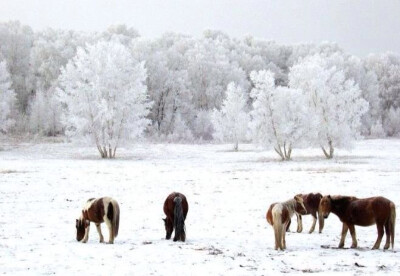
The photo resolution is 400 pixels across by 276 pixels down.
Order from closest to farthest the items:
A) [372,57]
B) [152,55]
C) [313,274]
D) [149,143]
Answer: [313,274]
[149,143]
[152,55]
[372,57]

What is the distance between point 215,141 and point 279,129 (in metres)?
30.2

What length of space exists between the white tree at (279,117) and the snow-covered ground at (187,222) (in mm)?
8527

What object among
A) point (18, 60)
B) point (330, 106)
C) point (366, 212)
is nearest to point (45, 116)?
point (18, 60)

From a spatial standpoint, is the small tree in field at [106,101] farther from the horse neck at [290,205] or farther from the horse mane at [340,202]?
the horse mane at [340,202]

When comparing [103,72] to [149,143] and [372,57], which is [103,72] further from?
[372,57]

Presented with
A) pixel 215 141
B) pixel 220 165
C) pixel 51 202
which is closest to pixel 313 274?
pixel 51 202

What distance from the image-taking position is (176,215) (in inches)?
515

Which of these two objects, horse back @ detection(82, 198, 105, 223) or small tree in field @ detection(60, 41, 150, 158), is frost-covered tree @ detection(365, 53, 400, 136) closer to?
small tree in field @ detection(60, 41, 150, 158)

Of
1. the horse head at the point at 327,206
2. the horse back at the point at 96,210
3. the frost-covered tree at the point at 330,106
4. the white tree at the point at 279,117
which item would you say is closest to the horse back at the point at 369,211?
the horse head at the point at 327,206

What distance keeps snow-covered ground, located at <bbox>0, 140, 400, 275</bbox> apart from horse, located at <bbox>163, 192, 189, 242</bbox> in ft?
1.12

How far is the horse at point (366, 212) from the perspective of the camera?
37.2 ft

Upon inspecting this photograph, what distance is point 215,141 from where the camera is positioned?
75938 millimetres

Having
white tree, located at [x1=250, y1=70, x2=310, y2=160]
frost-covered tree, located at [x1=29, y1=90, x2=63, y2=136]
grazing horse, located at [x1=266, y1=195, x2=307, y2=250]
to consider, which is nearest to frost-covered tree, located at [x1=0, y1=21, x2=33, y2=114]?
frost-covered tree, located at [x1=29, y1=90, x2=63, y2=136]

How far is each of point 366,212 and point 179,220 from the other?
483cm
